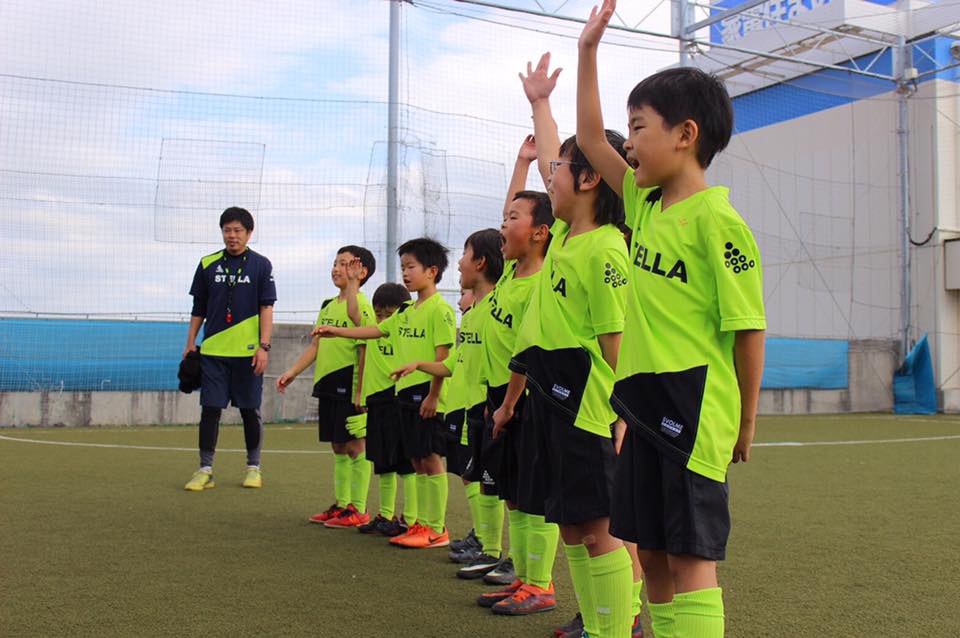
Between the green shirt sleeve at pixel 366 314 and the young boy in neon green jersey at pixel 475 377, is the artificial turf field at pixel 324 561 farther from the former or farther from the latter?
the green shirt sleeve at pixel 366 314

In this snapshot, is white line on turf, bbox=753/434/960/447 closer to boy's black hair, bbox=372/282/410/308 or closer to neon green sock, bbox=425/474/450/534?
boy's black hair, bbox=372/282/410/308

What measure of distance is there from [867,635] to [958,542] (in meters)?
1.95

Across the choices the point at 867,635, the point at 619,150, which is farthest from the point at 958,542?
the point at 619,150

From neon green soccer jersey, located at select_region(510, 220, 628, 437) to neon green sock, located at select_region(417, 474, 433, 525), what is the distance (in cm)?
201

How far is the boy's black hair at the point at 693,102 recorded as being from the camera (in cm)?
214

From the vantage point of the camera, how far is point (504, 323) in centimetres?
367

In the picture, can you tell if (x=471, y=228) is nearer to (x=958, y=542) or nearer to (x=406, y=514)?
(x=406, y=514)

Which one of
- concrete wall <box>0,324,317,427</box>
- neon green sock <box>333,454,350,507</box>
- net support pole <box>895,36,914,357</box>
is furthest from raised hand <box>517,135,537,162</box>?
net support pole <box>895,36,914,357</box>

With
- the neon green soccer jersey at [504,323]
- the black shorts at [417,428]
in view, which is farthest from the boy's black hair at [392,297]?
the neon green soccer jersey at [504,323]

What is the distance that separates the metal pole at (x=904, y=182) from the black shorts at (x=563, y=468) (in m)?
16.9

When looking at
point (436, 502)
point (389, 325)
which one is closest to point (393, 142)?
point (389, 325)

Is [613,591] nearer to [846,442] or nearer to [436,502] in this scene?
[436,502]

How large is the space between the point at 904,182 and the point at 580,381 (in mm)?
17463

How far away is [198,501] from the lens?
5750 mm
